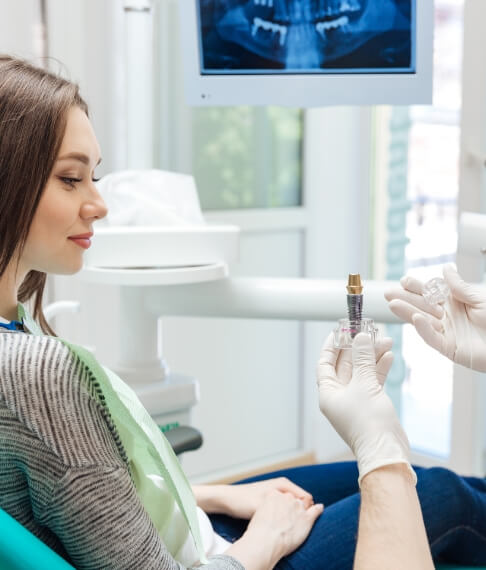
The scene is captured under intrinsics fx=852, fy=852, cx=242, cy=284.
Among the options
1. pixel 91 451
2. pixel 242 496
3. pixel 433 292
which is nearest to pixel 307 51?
pixel 433 292

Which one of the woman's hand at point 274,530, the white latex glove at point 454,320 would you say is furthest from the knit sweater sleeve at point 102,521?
the white latex glove at point 454,320

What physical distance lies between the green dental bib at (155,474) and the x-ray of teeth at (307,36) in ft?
2.39

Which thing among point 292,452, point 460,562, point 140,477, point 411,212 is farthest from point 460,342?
point 292,452

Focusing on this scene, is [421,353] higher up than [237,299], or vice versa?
[237,299]

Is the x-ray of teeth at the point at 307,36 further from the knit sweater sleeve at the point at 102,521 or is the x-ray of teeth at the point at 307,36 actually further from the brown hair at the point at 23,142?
the knit sweater sleeve at the point at 102,521

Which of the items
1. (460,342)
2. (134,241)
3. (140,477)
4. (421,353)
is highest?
(134,241)

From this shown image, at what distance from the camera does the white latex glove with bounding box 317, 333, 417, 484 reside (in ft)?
3.25

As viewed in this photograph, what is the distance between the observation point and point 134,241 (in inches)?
61.2

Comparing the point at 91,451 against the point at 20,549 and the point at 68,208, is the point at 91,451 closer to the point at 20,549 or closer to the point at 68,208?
the point at 20,549

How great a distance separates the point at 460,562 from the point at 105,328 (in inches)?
56.3

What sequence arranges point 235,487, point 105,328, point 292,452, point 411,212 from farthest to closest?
point 292,452
point 411,212
point 105,328
point 235,487

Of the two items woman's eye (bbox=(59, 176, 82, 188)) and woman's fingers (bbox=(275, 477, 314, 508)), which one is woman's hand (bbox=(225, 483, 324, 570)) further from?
woman's eye (bbox=(59, 176, 82, 188))

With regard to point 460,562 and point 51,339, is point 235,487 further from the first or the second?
point 51,339

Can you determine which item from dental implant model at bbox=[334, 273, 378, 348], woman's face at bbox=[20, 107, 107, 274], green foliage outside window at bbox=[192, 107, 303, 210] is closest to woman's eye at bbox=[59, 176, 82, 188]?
woman's face at bbox=[20, 107, 107, 274]
